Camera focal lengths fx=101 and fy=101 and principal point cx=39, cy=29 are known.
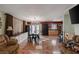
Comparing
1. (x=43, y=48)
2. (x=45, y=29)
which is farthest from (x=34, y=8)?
(x=45, y=29)

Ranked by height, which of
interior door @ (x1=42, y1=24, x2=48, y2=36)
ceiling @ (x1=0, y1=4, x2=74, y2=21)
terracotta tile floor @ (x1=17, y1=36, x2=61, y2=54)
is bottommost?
terracotta tile floor @ (x1=17, y1=36, x2=61, y2=54)

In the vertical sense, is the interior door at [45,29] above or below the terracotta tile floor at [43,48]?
above

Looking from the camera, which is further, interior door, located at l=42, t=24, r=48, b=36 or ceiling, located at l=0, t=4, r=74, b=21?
interior door, located at l=42, t=24, r=48, b=36

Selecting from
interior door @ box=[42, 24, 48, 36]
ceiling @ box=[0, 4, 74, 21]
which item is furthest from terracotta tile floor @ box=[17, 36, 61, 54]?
interior door @ box=[42, 24, 48, 36]

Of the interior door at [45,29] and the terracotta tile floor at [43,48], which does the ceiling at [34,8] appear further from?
the interior door at [45,29]

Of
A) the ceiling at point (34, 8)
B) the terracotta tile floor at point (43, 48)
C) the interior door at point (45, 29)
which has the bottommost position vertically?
the terracotta tile floor at point (43, 48)

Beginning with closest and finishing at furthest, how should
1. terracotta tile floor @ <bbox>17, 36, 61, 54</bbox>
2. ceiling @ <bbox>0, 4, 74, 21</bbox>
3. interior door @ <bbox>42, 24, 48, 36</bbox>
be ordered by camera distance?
1. ceiling @ <bbox>0, 4, 74, 21</bbox>
2. terracotta tile floor @ <bbox>17, 36, 61, 54</bbox>
3. interior door @ <bbox>42, 24, 48, 36</bbox>

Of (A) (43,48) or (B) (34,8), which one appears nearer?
(B) (34,8)

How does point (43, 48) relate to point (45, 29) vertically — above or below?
below

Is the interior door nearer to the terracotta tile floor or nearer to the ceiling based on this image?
the terracotta tile floor

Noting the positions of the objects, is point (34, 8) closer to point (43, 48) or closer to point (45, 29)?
point (43, 48)

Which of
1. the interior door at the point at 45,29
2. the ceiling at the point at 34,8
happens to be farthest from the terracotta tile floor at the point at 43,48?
the interior door at the point at 45,29

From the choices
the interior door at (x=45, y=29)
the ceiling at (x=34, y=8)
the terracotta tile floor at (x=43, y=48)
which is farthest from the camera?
the interior door at (x=45, y=29)
